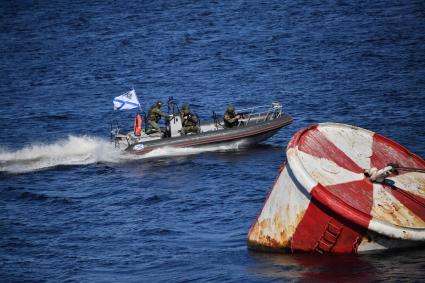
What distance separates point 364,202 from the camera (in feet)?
56.2

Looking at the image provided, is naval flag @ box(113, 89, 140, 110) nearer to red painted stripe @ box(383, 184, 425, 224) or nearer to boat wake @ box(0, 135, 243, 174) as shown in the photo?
boat wake @ box(0, 135, 243, 174)

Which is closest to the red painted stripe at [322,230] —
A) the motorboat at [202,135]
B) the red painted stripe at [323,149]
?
the red painted stripe at [323,149]

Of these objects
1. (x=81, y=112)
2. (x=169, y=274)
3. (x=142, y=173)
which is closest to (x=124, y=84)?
(x=81, y=112)

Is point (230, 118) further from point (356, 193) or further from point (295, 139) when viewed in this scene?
point (356, 193)

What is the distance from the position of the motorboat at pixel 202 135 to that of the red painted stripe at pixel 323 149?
45.3 ft

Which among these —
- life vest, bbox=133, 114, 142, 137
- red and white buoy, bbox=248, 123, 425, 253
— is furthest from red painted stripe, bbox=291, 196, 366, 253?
life vest, bbox=133, 114, 142, 137

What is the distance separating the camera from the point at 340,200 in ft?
54.8

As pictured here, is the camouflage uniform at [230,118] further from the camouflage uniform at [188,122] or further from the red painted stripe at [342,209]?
the red painted stripe at [342,209]

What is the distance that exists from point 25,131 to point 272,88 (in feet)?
47.1

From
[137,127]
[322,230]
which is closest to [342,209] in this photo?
[322,230]

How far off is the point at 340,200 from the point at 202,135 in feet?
53.8

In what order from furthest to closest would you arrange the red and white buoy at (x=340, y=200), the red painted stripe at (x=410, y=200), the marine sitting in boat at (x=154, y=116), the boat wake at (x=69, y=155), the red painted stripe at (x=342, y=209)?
the marine sitting in boat at (x=154, y=116) → the boat wake at (x=69, y=155) → the red painted stripe at (x=410, y=200) → the red and white buoy at (x=340, y=200) → the red painted stripe at (x=342, y=209)

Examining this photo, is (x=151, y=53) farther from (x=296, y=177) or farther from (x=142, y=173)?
(x=296, y=177)

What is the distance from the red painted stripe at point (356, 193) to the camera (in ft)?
55.7
